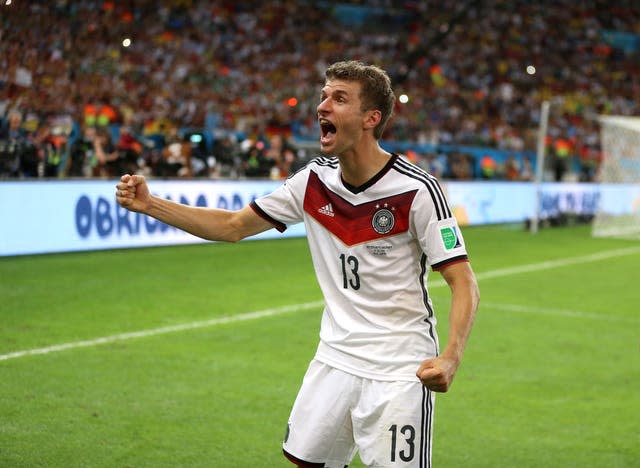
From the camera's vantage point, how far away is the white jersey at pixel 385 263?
3172mm

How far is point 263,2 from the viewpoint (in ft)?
94.8

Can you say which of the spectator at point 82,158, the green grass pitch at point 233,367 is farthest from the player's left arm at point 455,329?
the spectator at point 82,158

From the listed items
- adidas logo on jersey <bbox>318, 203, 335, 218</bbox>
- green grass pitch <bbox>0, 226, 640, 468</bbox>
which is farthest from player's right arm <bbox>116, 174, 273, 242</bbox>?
green grass pitch <bbox>0, 226, 640, 468</bbox>

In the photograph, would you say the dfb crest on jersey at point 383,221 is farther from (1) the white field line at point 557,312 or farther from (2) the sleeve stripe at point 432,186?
(1) the white field line at point 557,312

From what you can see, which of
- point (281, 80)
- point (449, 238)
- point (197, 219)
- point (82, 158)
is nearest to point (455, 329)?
point (449, 238)

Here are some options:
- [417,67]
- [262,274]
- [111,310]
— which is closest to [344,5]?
[417,67]

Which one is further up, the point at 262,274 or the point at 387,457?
the point at 387,457

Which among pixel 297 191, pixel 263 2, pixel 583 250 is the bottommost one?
pixel 583 250

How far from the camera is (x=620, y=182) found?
23.7 m

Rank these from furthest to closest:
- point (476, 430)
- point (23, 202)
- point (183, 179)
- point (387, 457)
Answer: point (183, 179) < point (23, 202) < point (476, 430) < point (387, 457)

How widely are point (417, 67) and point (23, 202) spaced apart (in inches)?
812

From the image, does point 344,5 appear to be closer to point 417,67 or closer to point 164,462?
point 417,67

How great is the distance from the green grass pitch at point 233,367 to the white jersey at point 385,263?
6.12ft

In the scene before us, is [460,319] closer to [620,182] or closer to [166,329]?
[166,329]
